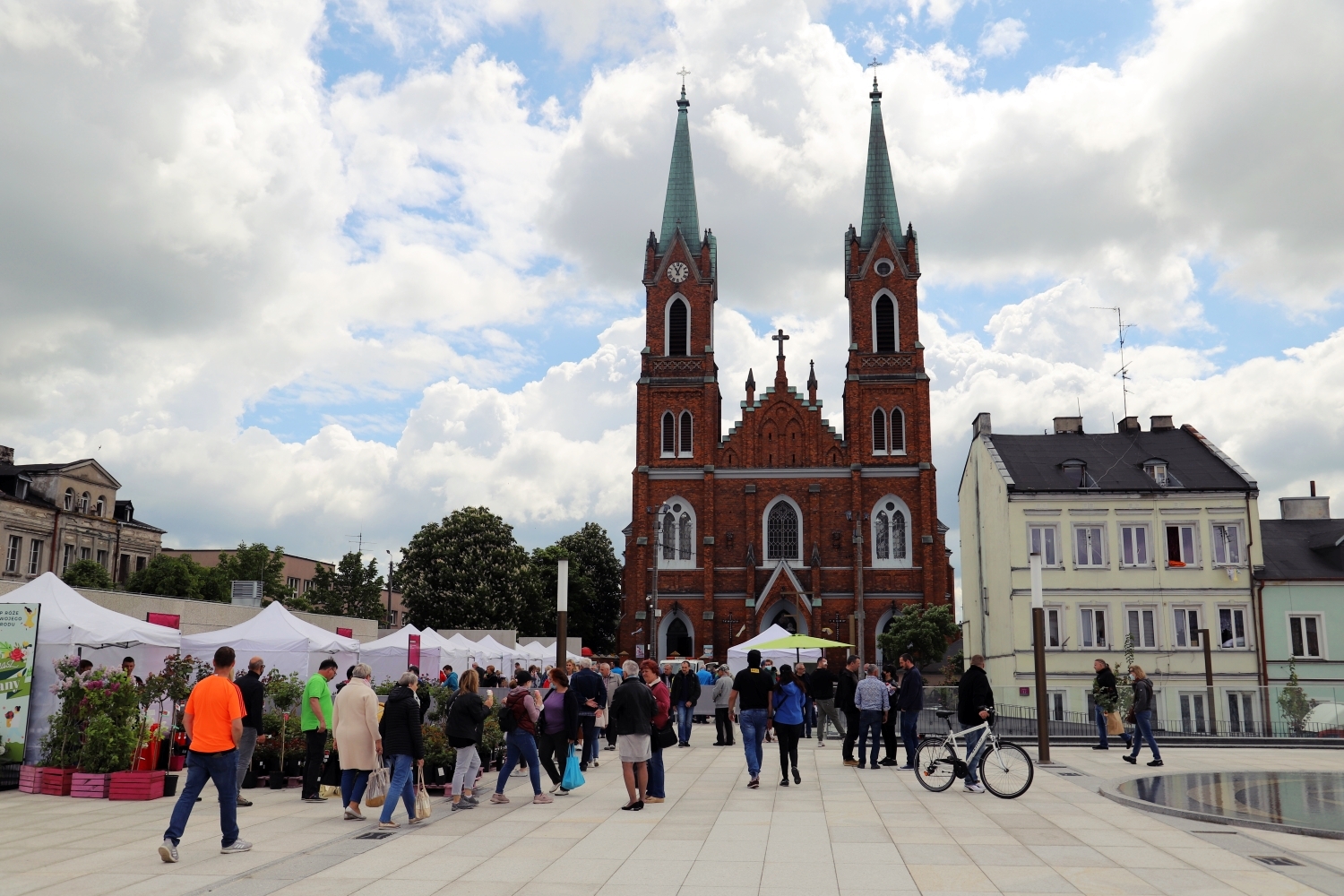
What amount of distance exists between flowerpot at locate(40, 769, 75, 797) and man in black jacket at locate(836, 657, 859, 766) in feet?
37.6

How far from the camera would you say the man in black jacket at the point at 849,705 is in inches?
714

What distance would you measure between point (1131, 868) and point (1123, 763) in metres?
10.3

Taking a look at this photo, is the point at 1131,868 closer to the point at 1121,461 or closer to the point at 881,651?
the point at 1121,461

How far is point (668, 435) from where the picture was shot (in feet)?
185

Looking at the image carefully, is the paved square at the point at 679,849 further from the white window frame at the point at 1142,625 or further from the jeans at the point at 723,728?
the white window frame at the point at 1142,625

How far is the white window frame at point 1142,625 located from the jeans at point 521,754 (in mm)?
30364

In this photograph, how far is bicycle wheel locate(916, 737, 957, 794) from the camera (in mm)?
13969

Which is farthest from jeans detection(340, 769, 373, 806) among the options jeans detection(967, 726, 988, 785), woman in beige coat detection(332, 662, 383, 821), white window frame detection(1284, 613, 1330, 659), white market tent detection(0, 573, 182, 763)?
white window frame detection(1284, 613, 1330, 659)

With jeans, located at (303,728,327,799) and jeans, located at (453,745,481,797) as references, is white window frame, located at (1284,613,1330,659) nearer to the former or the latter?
jeans, located at (453,745,481,797)

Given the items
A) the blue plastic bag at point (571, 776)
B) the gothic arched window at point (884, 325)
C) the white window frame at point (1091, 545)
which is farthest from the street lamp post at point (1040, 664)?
the gothic arched window at point (884, 325)

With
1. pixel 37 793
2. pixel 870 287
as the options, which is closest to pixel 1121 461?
pixel 870 287

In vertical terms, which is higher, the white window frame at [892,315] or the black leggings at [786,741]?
the white window frame at [892,315]

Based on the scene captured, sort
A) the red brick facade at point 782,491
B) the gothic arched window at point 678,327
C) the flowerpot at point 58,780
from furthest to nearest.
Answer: the gothic arched window at point 678,327, the red brick facade at point 782,491, the flowerpot at point 58,780

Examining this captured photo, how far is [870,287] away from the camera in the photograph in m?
56.8
